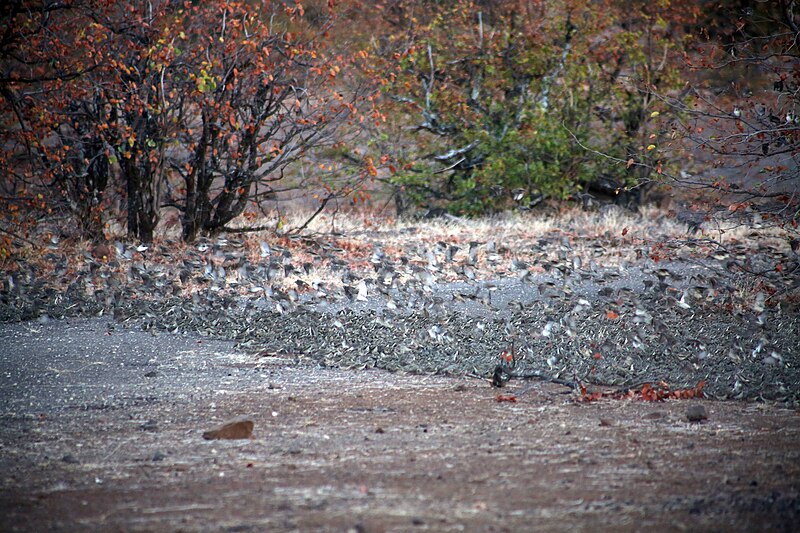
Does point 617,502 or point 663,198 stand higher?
point 663,198

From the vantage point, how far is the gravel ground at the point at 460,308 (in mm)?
5273

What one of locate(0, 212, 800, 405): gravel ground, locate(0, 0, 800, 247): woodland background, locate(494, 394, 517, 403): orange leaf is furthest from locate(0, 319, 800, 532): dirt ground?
locate(0, 0, 800, 247): woodland background

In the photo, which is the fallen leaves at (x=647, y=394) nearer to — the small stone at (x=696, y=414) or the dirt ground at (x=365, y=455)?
the dirt ground at (x=365, y=455)

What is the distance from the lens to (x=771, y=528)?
268cm

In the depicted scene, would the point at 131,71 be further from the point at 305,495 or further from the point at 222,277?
the point at 305,495

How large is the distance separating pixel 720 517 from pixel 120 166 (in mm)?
9280

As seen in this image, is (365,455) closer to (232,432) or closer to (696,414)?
(232,432)

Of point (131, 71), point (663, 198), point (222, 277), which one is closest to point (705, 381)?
point (222, 277)

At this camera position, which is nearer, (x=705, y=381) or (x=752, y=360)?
(x=705, y=381)

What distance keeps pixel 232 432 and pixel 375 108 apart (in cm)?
980

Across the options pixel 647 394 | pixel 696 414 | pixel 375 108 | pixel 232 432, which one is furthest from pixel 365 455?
pixel 375 108

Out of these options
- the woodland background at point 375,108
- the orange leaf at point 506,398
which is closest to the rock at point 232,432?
the orange leaf at point 506,398

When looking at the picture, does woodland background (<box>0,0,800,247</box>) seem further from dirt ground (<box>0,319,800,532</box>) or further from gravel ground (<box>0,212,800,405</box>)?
dirt ground (<box>0,319,800,532</box>)

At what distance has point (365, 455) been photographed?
3.52m
